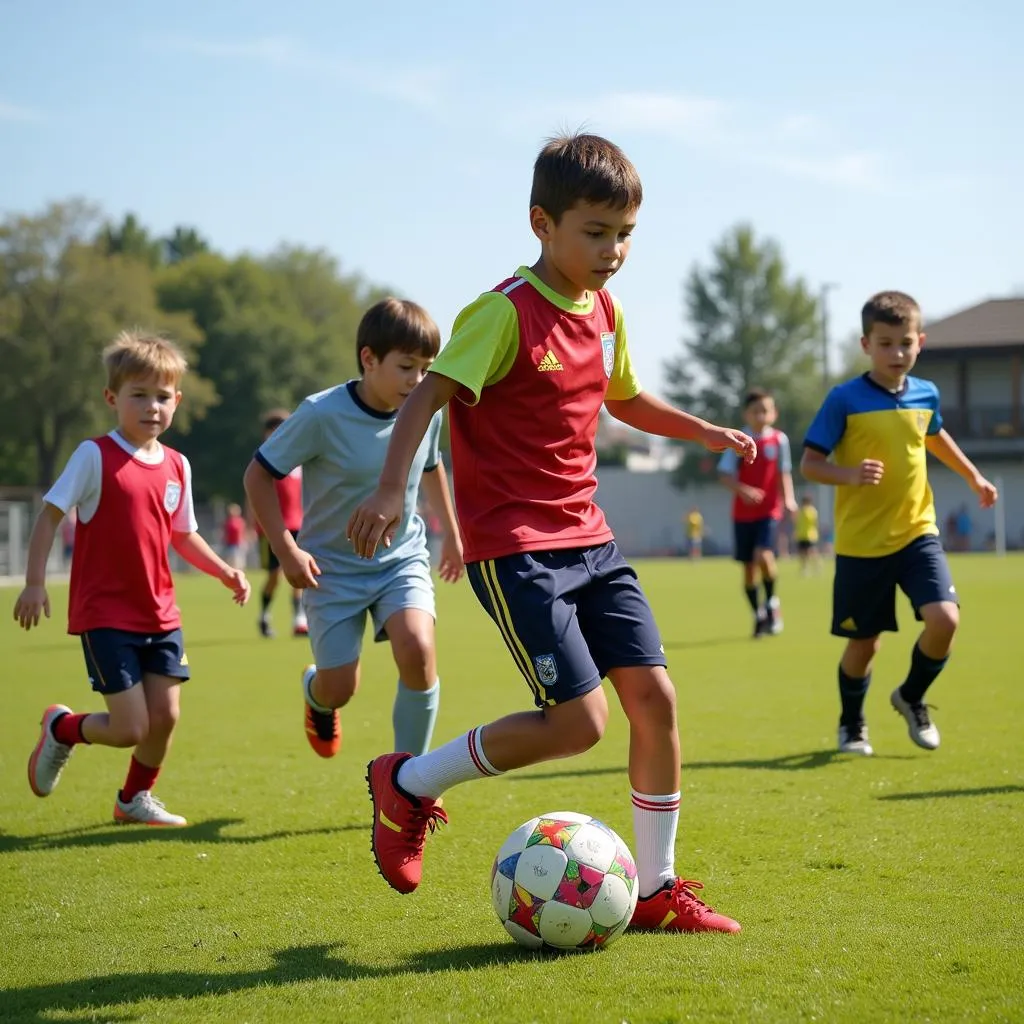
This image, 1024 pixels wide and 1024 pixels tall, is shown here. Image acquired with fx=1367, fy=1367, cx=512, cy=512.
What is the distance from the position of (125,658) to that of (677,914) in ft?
9.32

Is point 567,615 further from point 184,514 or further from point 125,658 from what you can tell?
point 184,514

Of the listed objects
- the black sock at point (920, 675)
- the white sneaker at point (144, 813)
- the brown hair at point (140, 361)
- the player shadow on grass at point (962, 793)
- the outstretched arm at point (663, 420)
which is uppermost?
the brown hair at point (140, 361)

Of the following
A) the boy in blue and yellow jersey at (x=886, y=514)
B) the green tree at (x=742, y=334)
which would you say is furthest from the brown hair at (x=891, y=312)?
the green tree at (x=742, y=334)

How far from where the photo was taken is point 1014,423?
182ft

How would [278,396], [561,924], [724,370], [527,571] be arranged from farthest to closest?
1. [724,370]
2. [278,396]
3. [527,571]
4. [561,924]

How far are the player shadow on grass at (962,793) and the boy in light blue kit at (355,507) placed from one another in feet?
6.73

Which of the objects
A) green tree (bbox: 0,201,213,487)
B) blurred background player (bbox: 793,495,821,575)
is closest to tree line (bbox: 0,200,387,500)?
green tree (bbox: 0,201,213,487)

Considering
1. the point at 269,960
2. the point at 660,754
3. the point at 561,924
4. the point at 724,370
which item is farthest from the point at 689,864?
the point at 724,370

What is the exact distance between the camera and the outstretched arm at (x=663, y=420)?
4523 millimetres

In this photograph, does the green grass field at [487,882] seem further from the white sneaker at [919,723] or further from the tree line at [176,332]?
the tree line at [176,332]

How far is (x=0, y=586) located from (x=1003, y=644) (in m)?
31.3

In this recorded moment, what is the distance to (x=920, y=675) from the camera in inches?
273

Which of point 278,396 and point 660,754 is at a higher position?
point 278,396

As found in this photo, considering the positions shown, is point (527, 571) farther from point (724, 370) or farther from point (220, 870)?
point (724, 370)
